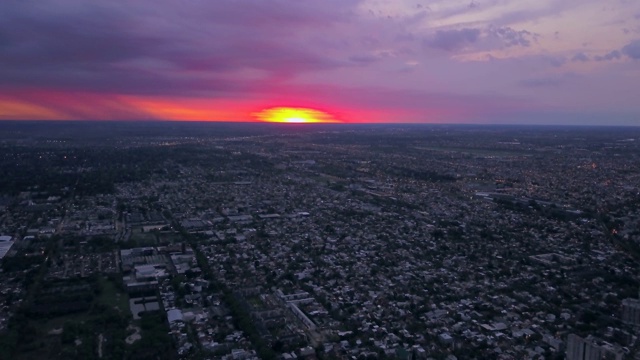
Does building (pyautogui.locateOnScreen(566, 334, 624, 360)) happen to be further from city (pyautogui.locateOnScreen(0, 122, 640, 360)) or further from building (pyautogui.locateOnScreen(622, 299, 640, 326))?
building (pyautogui.locateOnScreen(622, 299, 640, 326))

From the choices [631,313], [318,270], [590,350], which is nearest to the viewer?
[590,350]

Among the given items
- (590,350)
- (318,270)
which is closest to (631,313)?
(590,350)

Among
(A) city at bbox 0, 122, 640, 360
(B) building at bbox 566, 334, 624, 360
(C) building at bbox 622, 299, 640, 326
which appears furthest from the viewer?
(C) building at bbox 622, 299, 640, 326

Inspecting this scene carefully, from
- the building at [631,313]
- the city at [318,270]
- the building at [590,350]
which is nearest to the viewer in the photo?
the building at [590,350]

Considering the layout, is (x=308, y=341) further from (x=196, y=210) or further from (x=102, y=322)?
(x=196, y=210)

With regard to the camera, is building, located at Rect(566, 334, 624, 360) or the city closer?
building, located at Rect(566, 334, 624, 360)

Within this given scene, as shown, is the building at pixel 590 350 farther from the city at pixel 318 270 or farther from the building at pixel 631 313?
the building at pixel 631 313

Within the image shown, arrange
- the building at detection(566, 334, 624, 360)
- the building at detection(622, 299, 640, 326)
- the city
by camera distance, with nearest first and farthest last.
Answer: the building at detection(566, 334, 624, 360) < the city < the building at detection(622, 299, 640, 326)

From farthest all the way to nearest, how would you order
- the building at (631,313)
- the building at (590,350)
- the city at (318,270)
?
the building at (631,313), the city at (318,270), the building at (590,350)

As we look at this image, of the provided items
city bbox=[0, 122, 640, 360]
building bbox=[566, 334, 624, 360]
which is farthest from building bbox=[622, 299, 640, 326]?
building bbox=[566, 334, 624, 360]

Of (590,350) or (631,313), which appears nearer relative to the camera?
(590,350)

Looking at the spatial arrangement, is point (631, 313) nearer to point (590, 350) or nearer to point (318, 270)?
point (590, 350)

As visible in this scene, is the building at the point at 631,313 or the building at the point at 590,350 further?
the building at the point at 631,313

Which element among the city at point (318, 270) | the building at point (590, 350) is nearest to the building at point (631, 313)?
the city at point (318, 270)
